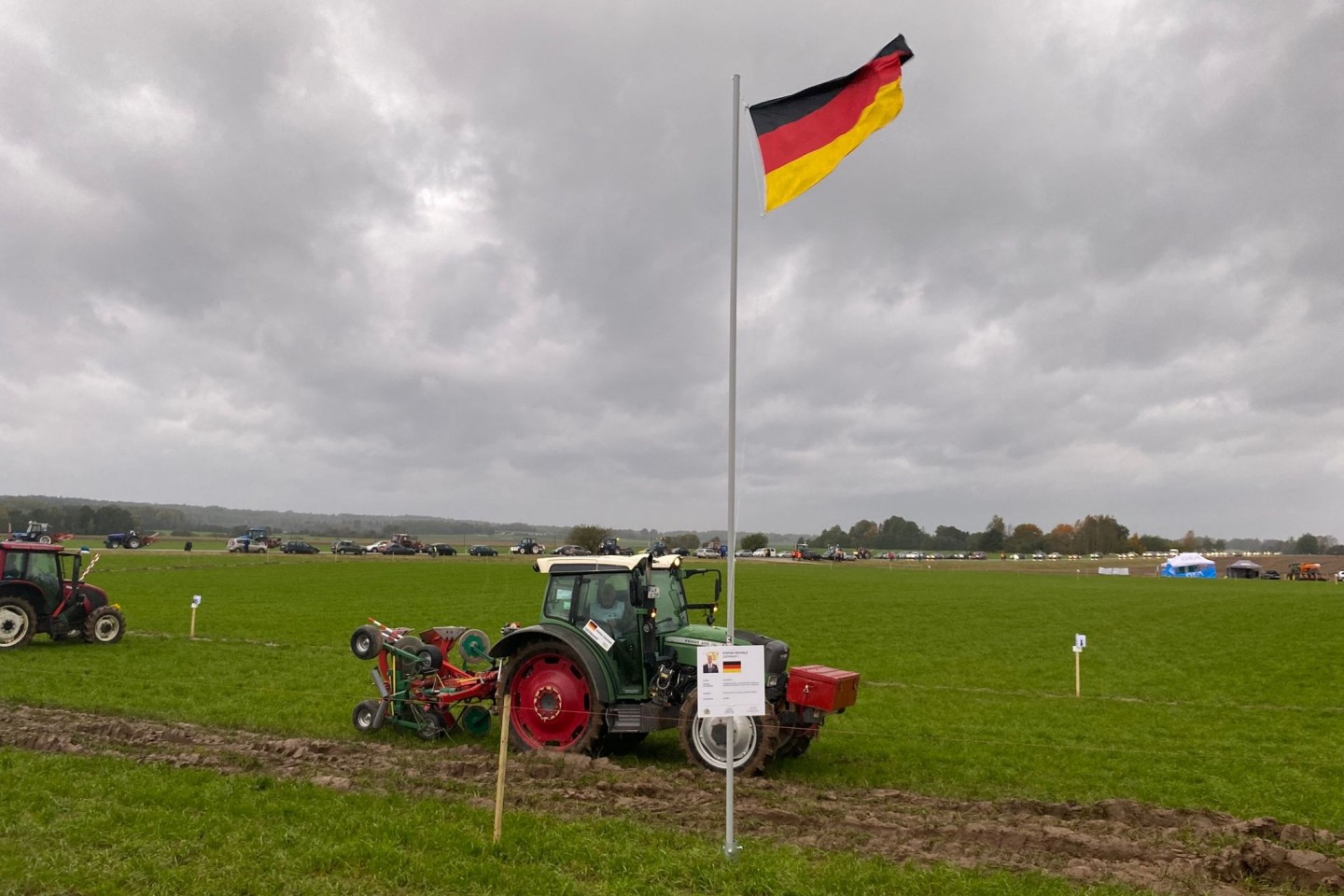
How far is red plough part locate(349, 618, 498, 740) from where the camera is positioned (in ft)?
34.6

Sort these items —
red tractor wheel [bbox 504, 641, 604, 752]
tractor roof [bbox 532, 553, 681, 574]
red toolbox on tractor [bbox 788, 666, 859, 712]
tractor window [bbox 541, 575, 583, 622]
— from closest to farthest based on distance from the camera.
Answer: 1. red toolbox on tractor [bbox 788, 666, 859, 712]
2. red tractor wheel [bbox 504, 641, 604, 752]
3. tractor roof [bbox 532, 553, 681, 574]
4. tractor window [bbox 541, 575, 583, 622]

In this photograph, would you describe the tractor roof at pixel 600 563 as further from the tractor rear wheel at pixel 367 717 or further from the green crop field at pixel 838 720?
the tractor rear wheel at pixel 367 717

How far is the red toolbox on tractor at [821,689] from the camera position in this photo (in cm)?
888

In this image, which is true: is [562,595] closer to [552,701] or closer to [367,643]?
[552,701]

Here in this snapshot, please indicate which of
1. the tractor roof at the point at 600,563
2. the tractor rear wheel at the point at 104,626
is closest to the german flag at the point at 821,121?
the tractor roof at the point at 600,563

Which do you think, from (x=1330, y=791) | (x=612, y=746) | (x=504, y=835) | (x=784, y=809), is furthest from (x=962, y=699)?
(x=504, y=835)

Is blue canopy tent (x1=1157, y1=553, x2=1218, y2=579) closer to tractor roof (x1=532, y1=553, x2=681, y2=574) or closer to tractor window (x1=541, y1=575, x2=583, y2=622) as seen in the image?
tractor roof (x1=532, y1=553, x2=681, y2=574)

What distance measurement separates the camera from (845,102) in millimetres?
7746

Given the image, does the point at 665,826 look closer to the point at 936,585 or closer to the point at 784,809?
the point at 784,809

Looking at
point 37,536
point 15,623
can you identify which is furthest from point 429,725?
point 37,536

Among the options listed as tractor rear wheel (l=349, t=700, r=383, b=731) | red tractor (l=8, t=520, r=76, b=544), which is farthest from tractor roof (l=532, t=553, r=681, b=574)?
red tractor (l=8, t=520, r=76, b=544)

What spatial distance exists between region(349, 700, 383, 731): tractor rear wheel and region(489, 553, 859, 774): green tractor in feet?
5.86

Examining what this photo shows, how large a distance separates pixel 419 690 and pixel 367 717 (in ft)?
2.72

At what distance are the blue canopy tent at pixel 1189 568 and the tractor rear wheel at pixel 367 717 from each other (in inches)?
3011
